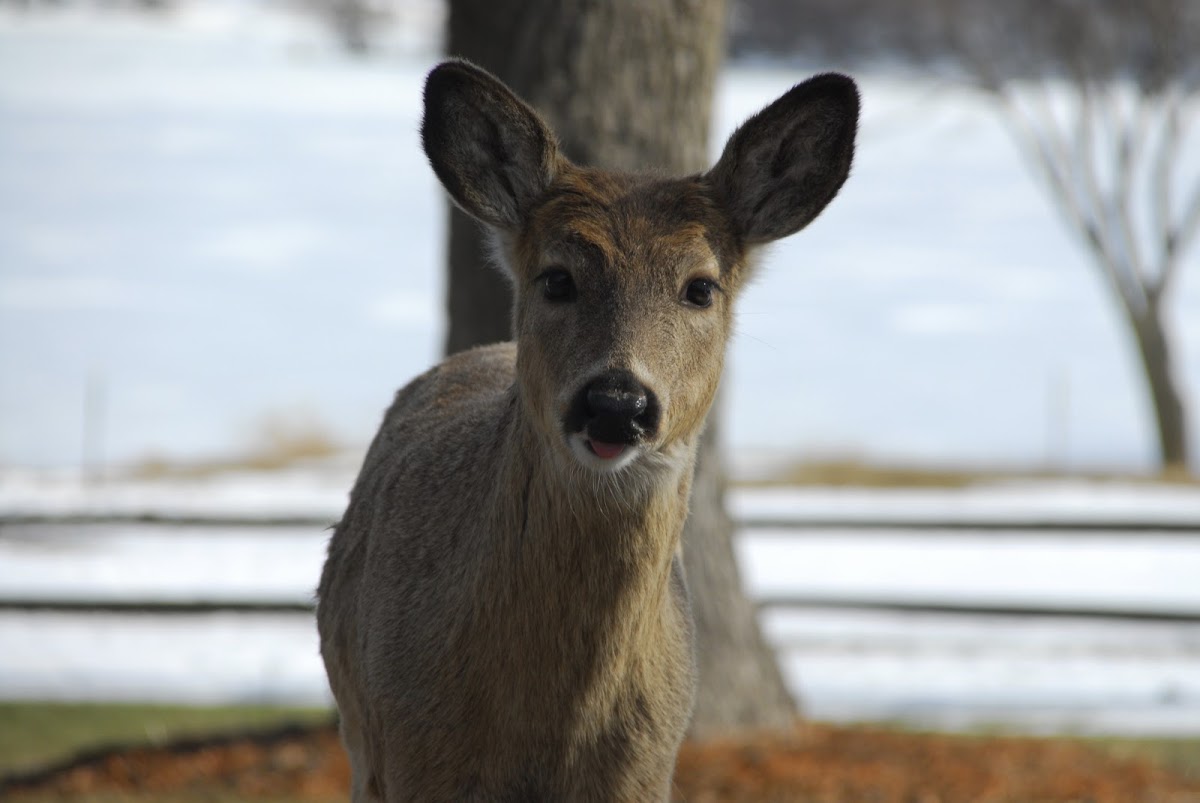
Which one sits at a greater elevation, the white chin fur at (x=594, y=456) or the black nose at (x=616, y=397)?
the black nose at (x=616, y=397)

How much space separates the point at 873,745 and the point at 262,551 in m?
6.50

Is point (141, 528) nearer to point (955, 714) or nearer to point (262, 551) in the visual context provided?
point (262, 551)

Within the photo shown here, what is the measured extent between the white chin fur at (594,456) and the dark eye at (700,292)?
60 centimetres

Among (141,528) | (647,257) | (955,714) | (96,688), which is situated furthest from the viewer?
(141,528)

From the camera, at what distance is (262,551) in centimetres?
1402

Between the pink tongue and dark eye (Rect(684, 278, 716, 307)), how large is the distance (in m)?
0.65

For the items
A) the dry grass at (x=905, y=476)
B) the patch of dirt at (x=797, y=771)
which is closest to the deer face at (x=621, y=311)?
the patch of dirt at (x=797, y=771)

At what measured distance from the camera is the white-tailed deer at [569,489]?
14.5ft

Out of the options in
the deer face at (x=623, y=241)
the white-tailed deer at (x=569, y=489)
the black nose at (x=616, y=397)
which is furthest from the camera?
the white-tailed deer at (x=569, y=489)

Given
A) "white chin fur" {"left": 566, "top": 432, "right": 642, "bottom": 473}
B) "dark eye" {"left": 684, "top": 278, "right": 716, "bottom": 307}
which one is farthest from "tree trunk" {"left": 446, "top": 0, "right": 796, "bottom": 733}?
"white chin fur" {"left": 566, "top": 432, "right": 642, "bottom": 473}

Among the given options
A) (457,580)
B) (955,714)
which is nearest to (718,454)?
(955,714)

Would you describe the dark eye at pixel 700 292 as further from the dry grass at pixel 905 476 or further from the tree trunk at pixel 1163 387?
the tree trunk at pixel 1163 387

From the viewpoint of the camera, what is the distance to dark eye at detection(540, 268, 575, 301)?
4.45m

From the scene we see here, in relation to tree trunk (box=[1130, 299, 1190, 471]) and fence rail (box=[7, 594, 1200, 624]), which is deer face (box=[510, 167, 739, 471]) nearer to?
fence rail (box=[7, 594, 1200, 624])
